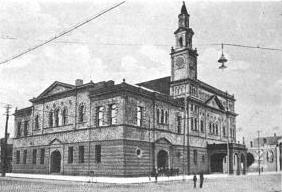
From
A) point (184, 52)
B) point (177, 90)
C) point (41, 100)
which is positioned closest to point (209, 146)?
point (177, 90)

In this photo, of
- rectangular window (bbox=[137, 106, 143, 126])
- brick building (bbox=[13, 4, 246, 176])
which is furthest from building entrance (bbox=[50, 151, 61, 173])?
rectangular window (bbox=[137, 106, 143, 126])

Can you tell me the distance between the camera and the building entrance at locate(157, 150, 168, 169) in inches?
1527

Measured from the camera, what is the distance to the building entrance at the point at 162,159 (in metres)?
38.8

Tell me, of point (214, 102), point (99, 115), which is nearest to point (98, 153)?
point (99, 115)

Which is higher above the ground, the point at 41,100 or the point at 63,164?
the point at 41,100

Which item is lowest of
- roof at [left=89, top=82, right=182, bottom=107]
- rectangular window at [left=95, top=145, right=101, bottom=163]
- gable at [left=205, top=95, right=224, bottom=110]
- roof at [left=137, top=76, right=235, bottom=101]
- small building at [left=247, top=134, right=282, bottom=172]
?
small building at [left=247, top=134, right=282, bottom=172]

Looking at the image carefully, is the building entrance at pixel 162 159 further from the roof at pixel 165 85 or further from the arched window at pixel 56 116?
the arched window at pixel 56 116

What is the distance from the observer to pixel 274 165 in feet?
238

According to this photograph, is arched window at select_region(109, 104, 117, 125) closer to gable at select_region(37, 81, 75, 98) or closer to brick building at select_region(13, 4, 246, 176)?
brick building at select_region(13, 4, 246, 176)

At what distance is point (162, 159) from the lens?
39406 mm

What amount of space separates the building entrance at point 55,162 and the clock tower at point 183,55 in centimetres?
1693

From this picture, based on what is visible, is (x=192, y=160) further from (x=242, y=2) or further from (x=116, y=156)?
(x=242, y=2)

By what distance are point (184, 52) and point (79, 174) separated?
812 inches

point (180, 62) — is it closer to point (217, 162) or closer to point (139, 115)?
point (139, 115)
